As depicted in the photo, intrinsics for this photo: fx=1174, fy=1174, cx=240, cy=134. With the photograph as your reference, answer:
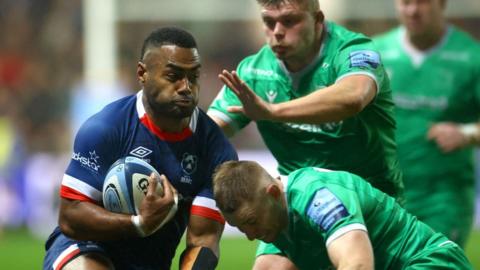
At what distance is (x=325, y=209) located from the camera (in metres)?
5.40

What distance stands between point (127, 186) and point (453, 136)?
337 cm

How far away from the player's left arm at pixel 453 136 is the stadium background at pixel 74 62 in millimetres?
6154

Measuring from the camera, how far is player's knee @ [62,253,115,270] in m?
6.09

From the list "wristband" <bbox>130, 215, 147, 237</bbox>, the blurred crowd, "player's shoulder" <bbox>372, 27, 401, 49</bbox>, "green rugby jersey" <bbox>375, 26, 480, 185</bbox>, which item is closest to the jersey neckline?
"wristband" <bbox>130, 215, 147, 237</bbox>

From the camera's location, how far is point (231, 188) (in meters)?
5.47

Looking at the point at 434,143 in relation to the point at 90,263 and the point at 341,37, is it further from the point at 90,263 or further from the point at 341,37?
the point at 90,263

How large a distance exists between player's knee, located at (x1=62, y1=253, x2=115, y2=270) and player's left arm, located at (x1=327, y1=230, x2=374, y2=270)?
138 cm

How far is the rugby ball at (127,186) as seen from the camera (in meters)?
5.85

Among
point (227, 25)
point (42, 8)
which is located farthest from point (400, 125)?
point (42, 8)

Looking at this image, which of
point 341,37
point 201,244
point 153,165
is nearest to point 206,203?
point 201,244

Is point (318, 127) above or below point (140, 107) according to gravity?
below

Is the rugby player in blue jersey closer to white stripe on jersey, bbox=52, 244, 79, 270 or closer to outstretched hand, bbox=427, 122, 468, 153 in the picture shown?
white stripe on jersey, bbox=52, 244, 79, 270

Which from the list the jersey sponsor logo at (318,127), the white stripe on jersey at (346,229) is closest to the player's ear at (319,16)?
the jersey sponsor logo at (318,127)

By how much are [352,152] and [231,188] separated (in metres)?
1.48
